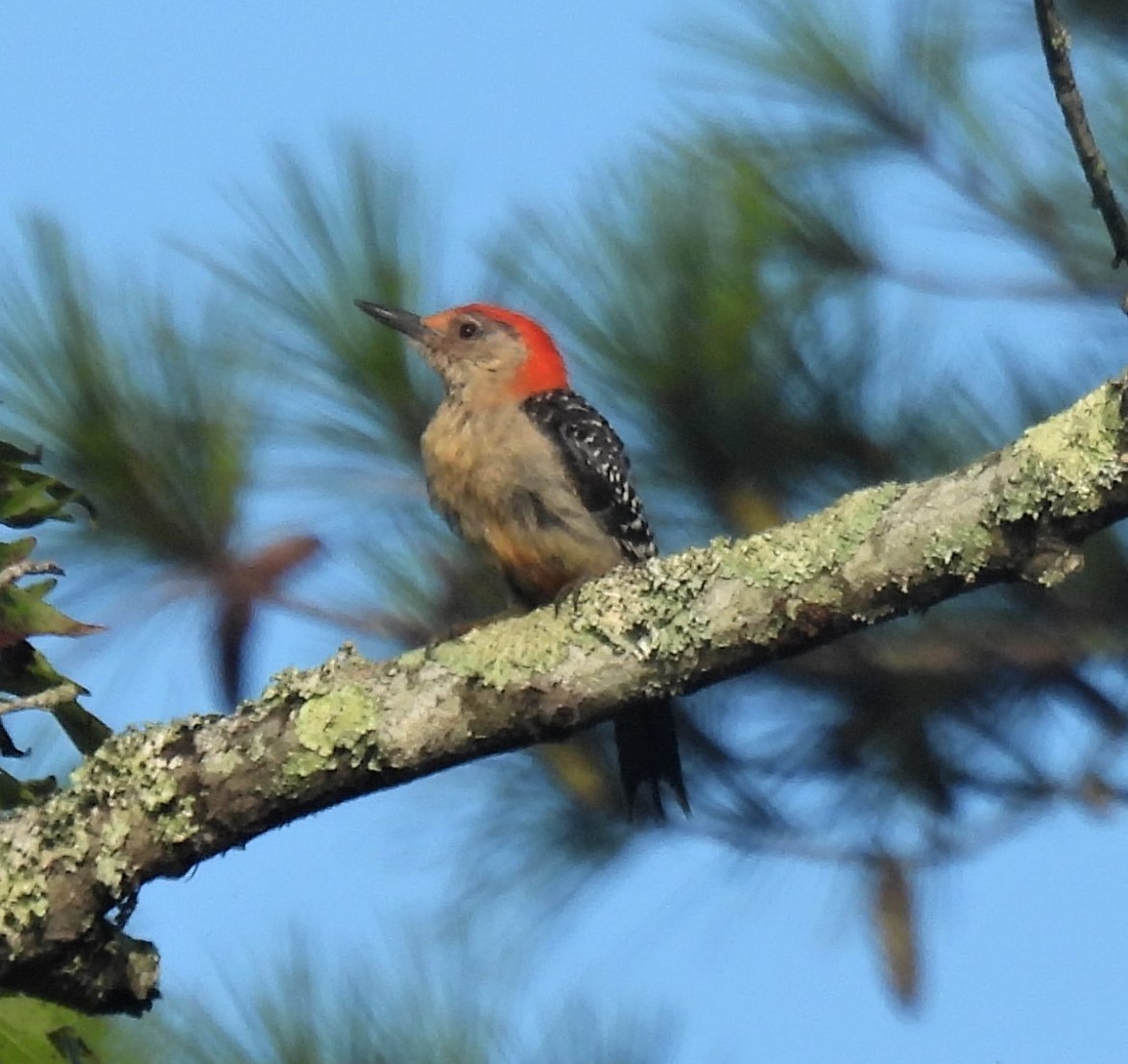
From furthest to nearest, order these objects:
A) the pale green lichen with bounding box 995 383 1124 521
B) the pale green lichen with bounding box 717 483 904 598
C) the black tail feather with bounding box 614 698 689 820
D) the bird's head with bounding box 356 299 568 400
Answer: the bird's head with bounding box 356 299 568 400
the black tail feather with bounding box 614 698 689 820
the pale green lichen with bounding box 717 483 904 598
the pale green lichen with bounding box 995 383 1124 521

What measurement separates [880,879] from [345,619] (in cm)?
108

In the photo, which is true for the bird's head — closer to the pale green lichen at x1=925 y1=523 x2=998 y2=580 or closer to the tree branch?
the tree branch

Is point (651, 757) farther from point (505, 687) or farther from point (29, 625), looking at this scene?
point (29, 625)

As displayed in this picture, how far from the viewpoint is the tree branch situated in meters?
2.44

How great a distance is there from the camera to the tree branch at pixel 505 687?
96.1 inches

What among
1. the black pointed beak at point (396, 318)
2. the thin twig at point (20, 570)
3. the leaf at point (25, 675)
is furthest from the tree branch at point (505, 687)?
the black pointed beak at point (396, 318)

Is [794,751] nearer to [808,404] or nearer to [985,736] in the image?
[985,736]

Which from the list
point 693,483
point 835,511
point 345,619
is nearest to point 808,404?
point 693,483

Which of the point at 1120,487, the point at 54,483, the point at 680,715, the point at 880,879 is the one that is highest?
the point at 54,483

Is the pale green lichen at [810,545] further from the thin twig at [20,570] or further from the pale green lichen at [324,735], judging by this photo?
the thin twig at [20,570]

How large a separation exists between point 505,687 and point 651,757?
4.64 feet

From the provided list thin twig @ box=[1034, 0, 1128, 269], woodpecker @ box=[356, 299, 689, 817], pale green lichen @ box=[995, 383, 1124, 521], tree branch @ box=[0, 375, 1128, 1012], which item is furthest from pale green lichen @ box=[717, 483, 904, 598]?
woodpecker @ box=[356, 299, 689, 817]

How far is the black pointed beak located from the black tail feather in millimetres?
922

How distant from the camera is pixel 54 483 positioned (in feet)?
8.56
